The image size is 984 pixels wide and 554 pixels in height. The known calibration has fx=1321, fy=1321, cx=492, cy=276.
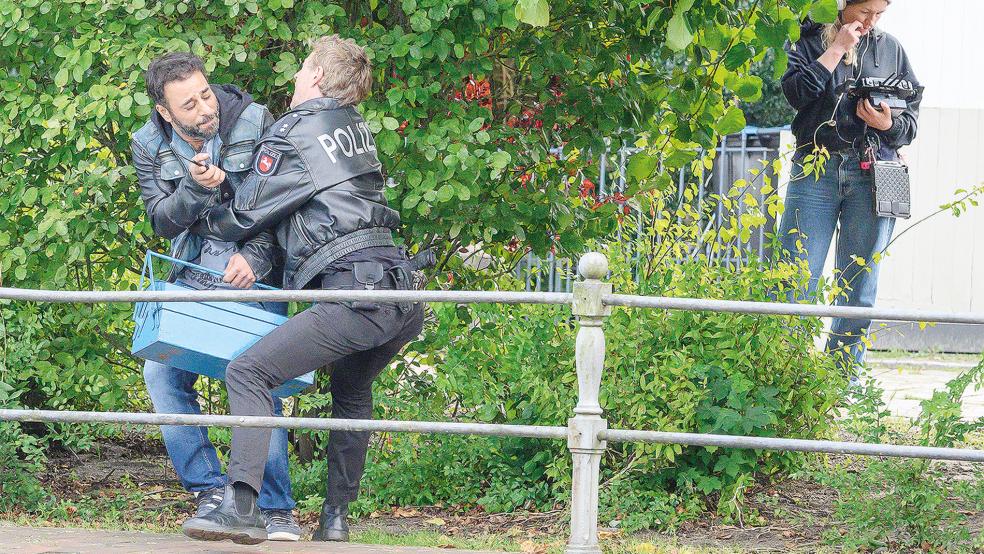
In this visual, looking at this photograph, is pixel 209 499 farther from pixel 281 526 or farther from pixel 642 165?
pixel 642 165

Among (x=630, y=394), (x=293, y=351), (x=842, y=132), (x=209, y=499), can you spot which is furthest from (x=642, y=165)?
(x=209, y=499)

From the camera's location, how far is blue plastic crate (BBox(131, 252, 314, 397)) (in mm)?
Result: 4352

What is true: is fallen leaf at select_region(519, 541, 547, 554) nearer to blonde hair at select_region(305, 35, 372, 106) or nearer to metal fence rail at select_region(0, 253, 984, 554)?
metal fence rail at select_region(0, 253, 984, 554)

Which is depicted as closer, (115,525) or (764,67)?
(115,525)

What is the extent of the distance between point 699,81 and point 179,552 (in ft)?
9.60

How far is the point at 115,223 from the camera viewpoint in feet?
18.6

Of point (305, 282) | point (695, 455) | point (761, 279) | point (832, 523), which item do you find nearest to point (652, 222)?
point (761, 279)

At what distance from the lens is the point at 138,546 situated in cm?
470

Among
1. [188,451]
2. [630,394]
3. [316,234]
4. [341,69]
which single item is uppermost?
[341,69]

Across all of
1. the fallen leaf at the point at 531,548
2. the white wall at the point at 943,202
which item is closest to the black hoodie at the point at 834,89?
the fallen leaf at the point at 531,548

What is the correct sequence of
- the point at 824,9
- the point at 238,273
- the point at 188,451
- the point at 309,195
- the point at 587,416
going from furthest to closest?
the point at 824,9 → the point at 188,451 → the point at 238,273 → the point at 309,195 → the point at 587,416

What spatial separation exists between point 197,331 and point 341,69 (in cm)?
103

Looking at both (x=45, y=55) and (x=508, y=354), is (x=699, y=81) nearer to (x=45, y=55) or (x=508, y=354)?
A: (x=508, y=354)

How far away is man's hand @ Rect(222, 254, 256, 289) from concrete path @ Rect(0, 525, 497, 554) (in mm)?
919
